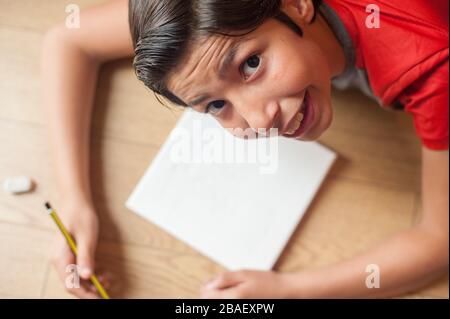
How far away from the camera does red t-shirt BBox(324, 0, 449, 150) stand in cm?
53

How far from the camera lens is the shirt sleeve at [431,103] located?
538 mm

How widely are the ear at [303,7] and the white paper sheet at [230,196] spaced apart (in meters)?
0.21

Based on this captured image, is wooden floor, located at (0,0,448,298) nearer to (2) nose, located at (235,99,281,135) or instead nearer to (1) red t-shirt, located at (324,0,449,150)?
(1) red t-shirt, located at (324,0,449,150)

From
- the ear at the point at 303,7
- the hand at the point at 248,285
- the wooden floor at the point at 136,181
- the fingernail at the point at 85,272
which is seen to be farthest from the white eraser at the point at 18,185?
the ear at the point at 303,7

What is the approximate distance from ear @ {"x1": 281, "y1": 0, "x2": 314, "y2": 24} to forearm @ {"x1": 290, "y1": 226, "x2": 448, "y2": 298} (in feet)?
1.03

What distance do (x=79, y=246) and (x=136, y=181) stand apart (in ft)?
0.35

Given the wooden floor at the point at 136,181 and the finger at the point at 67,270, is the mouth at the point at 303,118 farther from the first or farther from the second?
the finger at the point at 67,270

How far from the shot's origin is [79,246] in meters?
0.62

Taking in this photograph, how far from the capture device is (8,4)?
46cm

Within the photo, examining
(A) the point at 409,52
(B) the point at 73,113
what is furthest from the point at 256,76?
(B) the point at 73,113

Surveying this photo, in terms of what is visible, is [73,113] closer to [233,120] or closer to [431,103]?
[233,120]

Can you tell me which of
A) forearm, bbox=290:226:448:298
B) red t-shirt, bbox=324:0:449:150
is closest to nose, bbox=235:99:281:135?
red t-shirt, bbox=324:0:449:150
